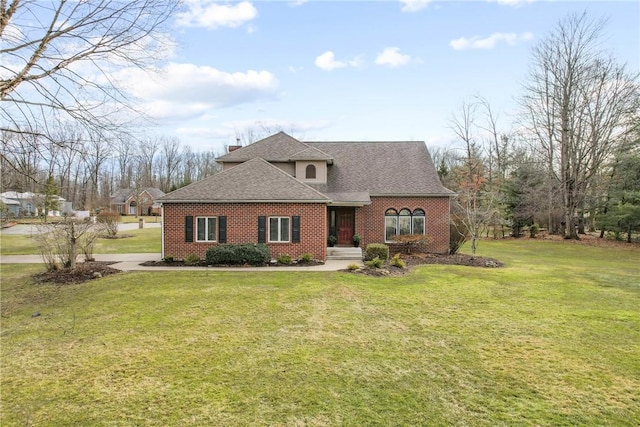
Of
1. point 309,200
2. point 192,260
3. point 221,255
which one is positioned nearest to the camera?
point 221,255

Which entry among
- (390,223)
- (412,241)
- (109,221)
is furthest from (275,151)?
(109,221)

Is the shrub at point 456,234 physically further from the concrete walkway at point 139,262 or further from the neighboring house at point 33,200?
the neighboring house at point 33,200

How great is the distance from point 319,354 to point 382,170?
1662 cm

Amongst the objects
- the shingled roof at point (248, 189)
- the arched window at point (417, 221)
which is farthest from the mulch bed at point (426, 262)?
the shingled roof at point (248, 189)

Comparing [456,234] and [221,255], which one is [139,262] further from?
[456,234]

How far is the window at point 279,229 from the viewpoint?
17109 millimetres

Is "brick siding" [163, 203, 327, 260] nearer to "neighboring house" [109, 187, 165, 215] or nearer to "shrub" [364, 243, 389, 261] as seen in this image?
"shrub" [364, 243, 389, 261]

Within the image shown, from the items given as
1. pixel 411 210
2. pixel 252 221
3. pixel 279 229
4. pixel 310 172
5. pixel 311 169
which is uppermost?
pixel 311 169

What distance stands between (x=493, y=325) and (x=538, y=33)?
32664mm

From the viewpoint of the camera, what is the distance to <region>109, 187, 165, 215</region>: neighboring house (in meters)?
65.6

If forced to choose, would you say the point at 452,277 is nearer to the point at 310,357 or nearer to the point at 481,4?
the point at 310,357

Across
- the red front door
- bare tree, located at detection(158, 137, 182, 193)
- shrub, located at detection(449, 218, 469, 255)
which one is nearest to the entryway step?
the red front door

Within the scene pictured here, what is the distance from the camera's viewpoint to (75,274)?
13.6 meters

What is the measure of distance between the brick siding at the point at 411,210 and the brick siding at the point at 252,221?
3.77m
